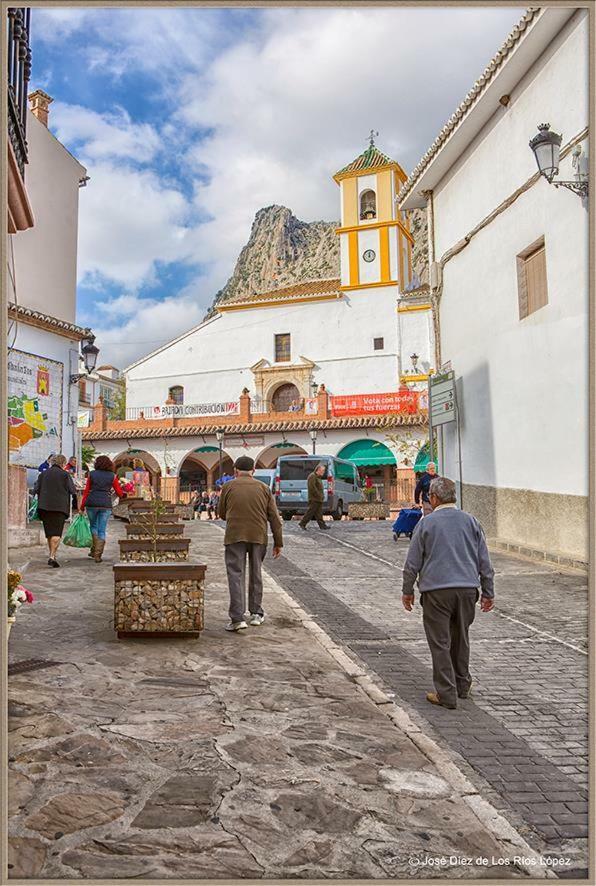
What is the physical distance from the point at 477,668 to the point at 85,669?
2.76 metres

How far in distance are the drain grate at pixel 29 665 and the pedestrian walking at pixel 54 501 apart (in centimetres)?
464

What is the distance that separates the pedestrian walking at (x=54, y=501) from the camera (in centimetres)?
929

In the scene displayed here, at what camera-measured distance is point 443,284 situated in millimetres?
15000

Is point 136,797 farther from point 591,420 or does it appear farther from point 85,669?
point 591,420

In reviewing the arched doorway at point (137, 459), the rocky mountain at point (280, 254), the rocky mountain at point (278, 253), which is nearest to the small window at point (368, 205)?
the arched doorway at point (137, 459)

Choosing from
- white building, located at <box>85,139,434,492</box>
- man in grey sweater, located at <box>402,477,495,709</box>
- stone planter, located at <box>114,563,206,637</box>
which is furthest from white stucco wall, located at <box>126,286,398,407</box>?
man in grey sweater, located at <box>402,477,495,709</box>

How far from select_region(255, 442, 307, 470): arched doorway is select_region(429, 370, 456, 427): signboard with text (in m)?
16.5

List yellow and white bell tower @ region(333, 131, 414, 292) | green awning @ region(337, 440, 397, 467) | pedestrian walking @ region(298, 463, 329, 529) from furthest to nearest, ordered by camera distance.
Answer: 1. yellow and white bell tower @ region(333, 131, 414, 292)
2. green awning @ region(337, 440, 397, 467)
3. pedestrian walking @ region(298, 463, 329, 529)

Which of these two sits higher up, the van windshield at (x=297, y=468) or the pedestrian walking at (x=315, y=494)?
the van windshield at (x=297, y=468)

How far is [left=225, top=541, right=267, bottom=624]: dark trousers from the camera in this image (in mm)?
6126

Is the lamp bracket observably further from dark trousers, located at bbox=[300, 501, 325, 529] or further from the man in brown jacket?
dark trousers, located at bbox=[300, 501, 325, 529]

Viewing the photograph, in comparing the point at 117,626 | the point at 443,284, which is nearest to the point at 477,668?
the point at 117,626

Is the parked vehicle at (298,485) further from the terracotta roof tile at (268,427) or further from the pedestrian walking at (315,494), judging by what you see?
the terracotta roof tile at (268,427)

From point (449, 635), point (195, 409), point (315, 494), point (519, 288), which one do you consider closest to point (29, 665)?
point (449, 635)
